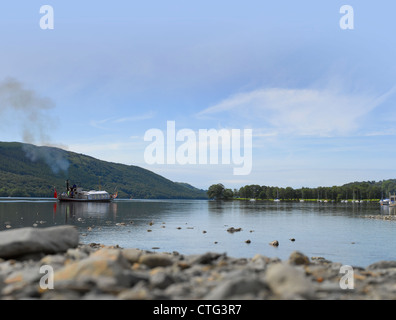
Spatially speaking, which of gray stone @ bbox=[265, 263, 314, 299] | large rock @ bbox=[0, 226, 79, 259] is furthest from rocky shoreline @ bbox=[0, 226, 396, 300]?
large rock @ bbox=[0, 226, 79, 259]

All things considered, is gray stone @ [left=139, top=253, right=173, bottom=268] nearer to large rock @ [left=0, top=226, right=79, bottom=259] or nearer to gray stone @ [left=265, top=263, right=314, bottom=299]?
large rock @ [left=0, top=226, right=79, bottom=259]

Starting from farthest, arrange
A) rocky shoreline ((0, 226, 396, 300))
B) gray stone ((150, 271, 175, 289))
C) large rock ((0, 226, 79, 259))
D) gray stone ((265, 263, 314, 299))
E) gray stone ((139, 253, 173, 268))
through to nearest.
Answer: large rock ((0, 226, 79, 259)) < gray stone ((139, 253, 173, 268)) < gray stone ((150, 271, 175, 289)) < gray stone ((265, 263, 314, 299)) < rocky shoreline ((0, 226, 396, 300))

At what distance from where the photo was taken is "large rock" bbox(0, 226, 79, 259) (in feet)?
66.4

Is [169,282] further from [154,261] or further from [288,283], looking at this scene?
[288,283]

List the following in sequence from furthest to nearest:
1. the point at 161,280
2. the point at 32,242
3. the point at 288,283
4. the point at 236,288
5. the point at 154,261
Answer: the point at 32,242 → the point at 154,261 → the point at 161,280 → the point at 288,283 → the point at 236,288

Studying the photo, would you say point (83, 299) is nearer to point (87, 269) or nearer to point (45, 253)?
point (87, 269)

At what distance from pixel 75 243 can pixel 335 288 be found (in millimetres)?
15881

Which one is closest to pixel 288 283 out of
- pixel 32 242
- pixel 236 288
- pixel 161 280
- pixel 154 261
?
pixel 236 288

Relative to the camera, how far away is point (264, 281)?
47.6ft

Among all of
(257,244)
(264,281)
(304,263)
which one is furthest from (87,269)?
(257,244)

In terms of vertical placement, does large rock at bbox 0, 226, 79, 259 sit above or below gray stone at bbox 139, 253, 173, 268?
above

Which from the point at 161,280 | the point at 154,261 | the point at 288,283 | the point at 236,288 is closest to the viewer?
the point at 236,288

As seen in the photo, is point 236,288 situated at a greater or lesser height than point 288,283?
greater

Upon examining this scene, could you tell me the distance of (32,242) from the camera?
20406mm
